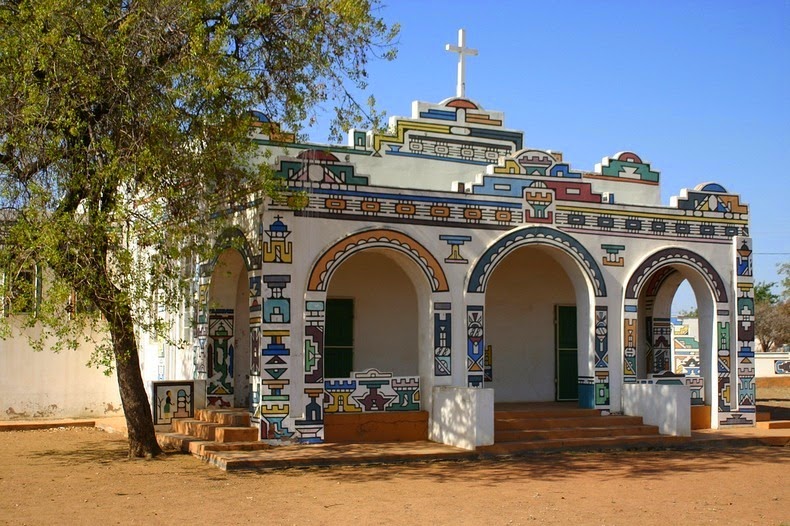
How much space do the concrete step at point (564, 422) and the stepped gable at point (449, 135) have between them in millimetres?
4797

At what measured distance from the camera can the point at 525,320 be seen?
16.7 meters

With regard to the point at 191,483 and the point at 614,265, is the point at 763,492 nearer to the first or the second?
the point at 614,265

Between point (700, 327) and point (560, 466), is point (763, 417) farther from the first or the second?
point (560, 466)

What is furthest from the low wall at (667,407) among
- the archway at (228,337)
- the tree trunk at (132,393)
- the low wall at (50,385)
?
the low wall at (50,385)

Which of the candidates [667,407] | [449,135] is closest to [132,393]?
[449,135]

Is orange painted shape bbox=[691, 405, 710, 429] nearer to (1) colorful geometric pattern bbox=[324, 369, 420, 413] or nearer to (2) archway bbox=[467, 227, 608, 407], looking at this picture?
(2) archway bbox=[467, 227, 608, 407]

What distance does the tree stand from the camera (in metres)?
10.5

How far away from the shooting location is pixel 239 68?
37.7 feet

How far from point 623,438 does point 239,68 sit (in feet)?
24.5

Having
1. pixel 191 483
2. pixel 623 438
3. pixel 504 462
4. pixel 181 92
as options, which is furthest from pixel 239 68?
pixel 623 438

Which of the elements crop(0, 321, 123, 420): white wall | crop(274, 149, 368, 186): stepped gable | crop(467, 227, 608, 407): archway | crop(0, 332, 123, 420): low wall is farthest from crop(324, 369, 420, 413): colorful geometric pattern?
crop(0, 321, 123, 420): white wall

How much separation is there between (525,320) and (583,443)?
3.47m

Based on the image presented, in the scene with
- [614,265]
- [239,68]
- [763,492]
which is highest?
[239,68]

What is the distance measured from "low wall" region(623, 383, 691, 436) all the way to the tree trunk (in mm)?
7167
